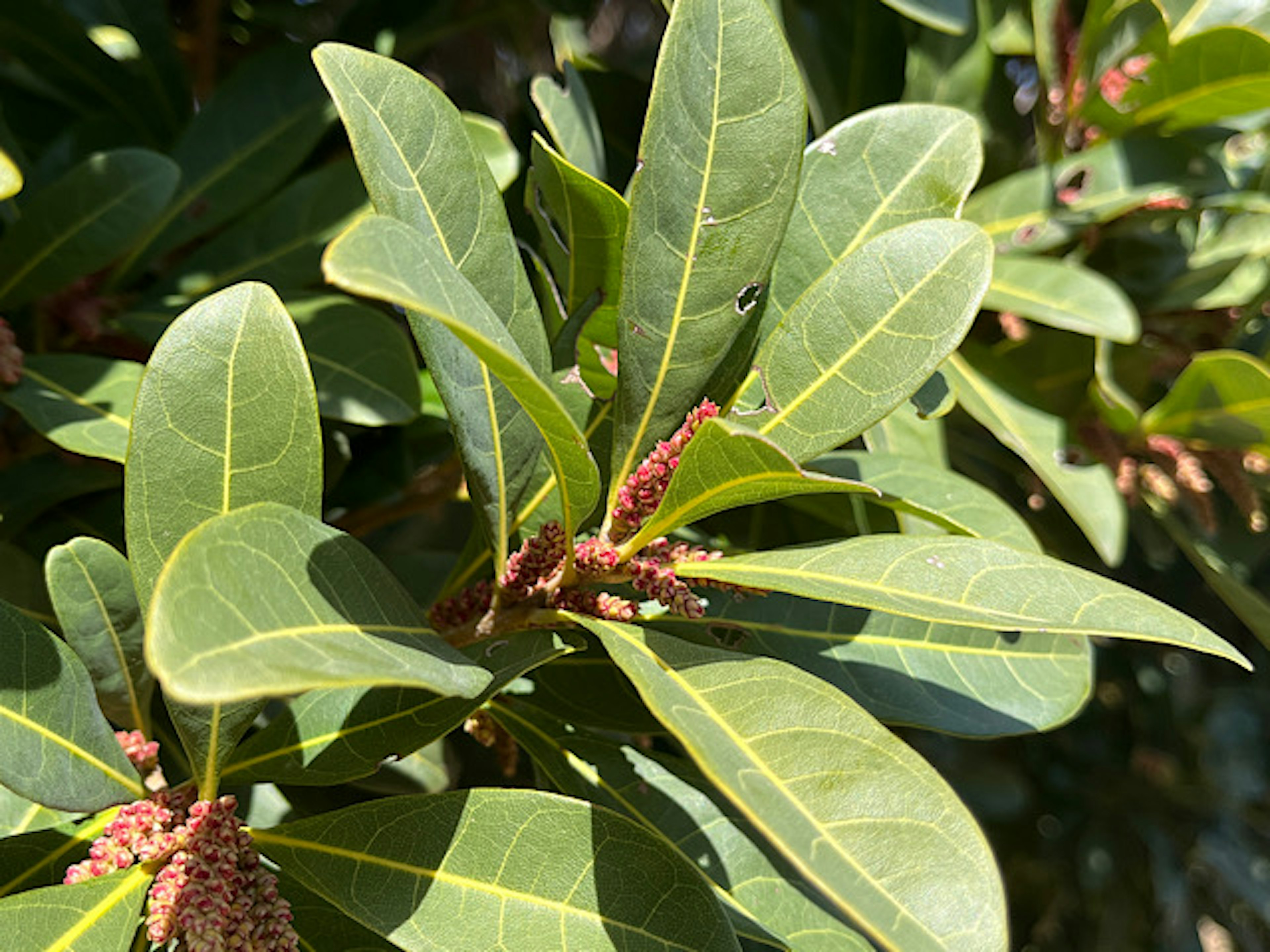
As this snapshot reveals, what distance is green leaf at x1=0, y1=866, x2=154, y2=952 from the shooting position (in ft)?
2.40

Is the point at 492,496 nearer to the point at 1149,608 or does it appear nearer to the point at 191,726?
the point at 191,726

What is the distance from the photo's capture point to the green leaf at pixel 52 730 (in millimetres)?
778

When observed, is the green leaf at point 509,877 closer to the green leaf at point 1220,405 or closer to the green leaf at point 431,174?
the green leaf at point 431,174

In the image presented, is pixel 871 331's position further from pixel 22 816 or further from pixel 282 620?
pixel 22 816

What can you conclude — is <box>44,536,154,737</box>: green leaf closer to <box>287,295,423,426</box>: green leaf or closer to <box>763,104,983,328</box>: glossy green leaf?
<box>287,295,423,426</box>: green leaf

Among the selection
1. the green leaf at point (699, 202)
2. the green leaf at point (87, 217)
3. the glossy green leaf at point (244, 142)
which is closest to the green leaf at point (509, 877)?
the green leaf at point (699, 202)

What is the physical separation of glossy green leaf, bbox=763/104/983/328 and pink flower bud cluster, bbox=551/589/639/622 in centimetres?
29

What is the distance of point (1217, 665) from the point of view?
3258 mm

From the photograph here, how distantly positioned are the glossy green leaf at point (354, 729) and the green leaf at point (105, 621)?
10 cm

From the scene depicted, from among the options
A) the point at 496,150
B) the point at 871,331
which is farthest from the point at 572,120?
the point at 871,331

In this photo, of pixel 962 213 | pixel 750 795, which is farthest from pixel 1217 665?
pixel 750 795

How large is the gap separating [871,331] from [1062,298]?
0.59 m

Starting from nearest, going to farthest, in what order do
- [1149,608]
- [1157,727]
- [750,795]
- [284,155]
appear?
[750,795], [1149,608], [284,155], [1157,727]

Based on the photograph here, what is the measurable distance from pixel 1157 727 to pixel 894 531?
2.25 metres
